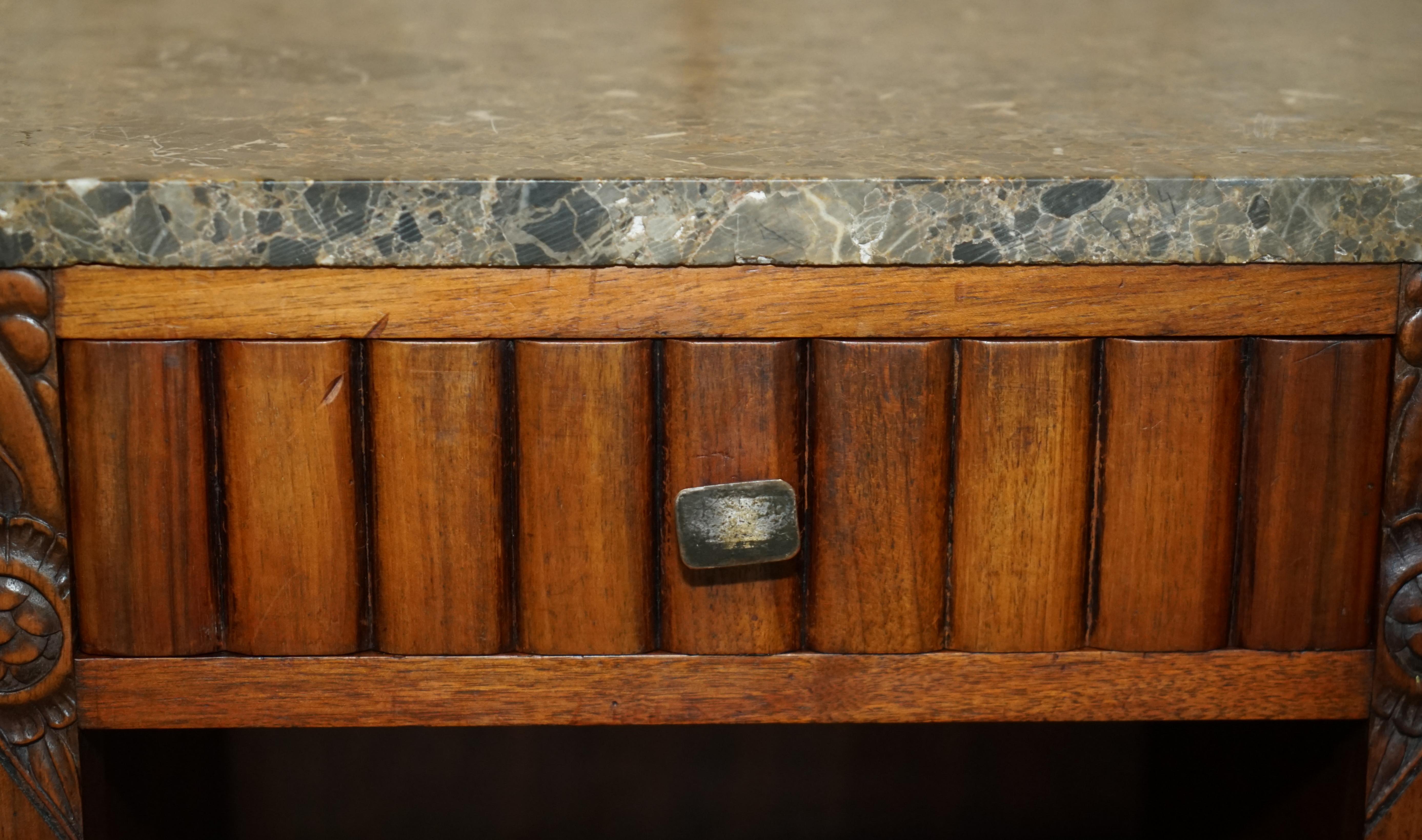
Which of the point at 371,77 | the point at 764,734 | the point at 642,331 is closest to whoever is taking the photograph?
the point at 642,331

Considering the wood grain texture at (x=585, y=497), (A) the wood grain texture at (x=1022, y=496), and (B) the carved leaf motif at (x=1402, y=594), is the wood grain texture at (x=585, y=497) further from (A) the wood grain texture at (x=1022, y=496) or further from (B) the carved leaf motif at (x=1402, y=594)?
(B) the carved leaf motif at (x=1402, y=594)

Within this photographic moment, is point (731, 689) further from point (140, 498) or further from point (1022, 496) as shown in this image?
point (140, 498)

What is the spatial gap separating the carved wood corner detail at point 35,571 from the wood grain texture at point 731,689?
0.08ft

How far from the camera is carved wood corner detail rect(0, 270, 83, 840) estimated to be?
2.08ft

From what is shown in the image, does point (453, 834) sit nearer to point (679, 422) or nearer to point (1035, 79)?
point (679, 422)

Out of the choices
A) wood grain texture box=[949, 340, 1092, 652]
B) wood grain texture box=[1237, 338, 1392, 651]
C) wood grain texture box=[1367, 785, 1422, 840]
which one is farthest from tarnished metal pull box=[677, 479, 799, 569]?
wood grain texture box=[1367, 785, 1422, 840]

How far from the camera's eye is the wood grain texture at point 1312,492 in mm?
657

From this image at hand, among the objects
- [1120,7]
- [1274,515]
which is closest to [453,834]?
[1274,515]

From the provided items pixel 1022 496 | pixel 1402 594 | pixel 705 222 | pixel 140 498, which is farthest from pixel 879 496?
pixel 140 498

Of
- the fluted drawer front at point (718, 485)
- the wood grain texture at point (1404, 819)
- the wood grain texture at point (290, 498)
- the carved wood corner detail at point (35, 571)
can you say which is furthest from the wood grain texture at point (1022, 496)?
the carved wood corner detail at point (35, 571)

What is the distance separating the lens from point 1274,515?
671mm

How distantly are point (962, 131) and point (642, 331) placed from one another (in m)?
0.27

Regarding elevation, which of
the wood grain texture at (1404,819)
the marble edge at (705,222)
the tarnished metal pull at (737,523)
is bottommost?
the wood grain texture at (1404,819)

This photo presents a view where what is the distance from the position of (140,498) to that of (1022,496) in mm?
528
